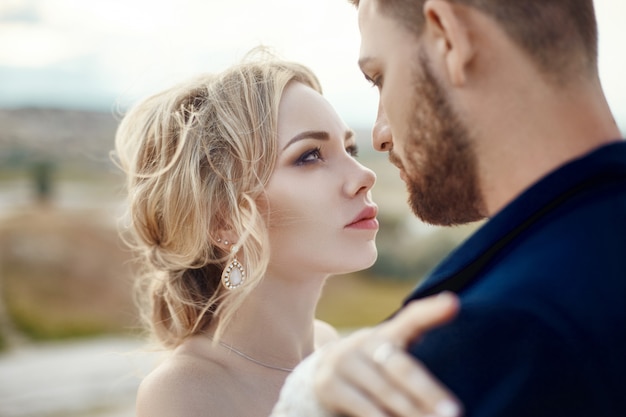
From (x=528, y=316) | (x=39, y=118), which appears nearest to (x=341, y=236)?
(x=528, y=316)

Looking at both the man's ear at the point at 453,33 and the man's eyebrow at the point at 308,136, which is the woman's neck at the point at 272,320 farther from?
the man's ear at the point at 453,33

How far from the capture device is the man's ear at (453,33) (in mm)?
1271

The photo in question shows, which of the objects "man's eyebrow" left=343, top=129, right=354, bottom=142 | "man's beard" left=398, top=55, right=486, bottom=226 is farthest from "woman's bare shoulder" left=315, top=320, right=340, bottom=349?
"man's beard" left=398, top=55, right=486, bottom=226

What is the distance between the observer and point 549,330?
100cm

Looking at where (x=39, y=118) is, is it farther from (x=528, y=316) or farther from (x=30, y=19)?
(x=528, y=316)

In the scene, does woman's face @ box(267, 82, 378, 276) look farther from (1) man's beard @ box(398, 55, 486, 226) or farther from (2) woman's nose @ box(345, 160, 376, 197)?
(1) man's beard @ box(398, 55, 486, 226)

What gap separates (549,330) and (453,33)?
0.54 metres

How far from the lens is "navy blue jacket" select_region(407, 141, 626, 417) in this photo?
99 cm

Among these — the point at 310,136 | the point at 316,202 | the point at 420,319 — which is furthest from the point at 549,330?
the point at 310,136

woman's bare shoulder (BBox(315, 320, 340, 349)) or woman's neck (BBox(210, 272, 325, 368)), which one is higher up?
woman's neck (BBox(210, 272, 325, 368))

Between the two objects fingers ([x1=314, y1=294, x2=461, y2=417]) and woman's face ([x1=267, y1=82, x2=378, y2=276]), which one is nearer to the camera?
fingers ([x1=314, y1=294, x2=461, y2=417])

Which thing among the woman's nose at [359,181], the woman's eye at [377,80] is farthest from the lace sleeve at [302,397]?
the woman's nose at [359,181]

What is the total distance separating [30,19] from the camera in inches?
292

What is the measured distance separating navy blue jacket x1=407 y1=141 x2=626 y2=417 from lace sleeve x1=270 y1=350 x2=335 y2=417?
16cm
